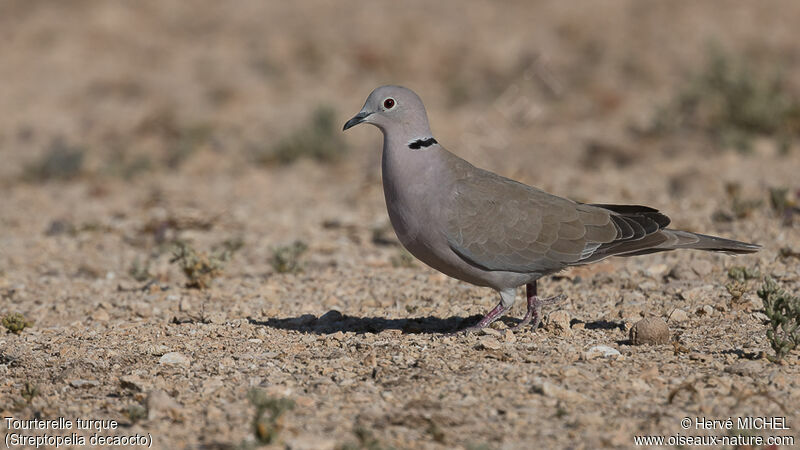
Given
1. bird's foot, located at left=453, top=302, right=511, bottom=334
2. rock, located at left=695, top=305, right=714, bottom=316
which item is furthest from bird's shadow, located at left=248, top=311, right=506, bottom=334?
rock, located at left=695, top=305, right=714, bottom=316

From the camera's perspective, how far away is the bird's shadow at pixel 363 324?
5590 mm

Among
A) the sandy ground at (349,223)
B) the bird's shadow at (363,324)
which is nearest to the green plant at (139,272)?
the sandy ground at (349,223)

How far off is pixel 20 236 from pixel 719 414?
6599mm

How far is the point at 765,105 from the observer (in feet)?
34.0

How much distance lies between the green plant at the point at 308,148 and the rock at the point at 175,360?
6.12m

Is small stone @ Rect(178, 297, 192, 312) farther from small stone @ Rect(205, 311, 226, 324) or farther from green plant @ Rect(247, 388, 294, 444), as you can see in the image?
green plant @ Rect(247, 388, 294, 444)

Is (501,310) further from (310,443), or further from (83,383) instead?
(83,383)

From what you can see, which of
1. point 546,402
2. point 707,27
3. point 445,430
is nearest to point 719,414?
point 546,402

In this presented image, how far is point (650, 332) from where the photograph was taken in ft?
16.2

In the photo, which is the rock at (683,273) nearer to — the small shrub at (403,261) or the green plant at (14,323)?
the small shrub at (403,261)

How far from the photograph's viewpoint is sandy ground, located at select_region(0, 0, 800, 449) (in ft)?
13.9

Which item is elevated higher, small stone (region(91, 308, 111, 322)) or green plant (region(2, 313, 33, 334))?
small stone (region(91, 308, 111, 322))

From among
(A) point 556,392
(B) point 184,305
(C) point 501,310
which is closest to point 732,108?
(C) point 501,310

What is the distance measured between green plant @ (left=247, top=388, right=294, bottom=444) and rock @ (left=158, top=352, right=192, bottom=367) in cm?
107
